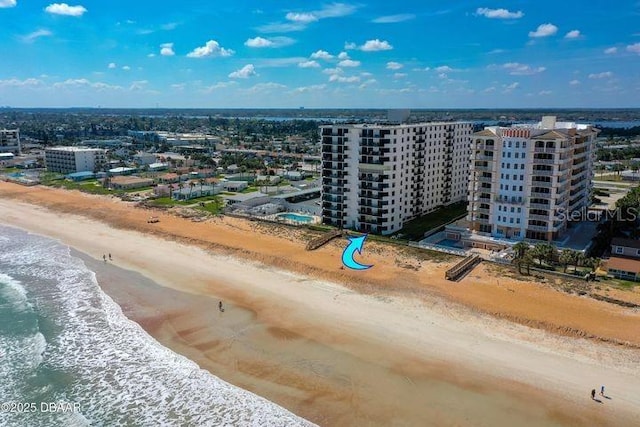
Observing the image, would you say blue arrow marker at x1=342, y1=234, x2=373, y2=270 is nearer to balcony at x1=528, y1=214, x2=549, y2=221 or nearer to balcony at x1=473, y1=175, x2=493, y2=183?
balcony at x1=473, y1=175, x2=493, y2=183

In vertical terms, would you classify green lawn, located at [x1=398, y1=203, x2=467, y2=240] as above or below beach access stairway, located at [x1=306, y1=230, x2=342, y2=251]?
above

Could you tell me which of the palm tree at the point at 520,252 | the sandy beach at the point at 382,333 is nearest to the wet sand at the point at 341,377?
the sandy beach at the point at 382,333

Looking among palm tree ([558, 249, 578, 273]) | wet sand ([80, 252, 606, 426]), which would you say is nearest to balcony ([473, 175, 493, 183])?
palm tree ([558, 249, 578, 273])

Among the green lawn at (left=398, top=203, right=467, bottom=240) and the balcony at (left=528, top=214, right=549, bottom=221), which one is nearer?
the balcony at (left=528, top=214, right=549, bottom=221)

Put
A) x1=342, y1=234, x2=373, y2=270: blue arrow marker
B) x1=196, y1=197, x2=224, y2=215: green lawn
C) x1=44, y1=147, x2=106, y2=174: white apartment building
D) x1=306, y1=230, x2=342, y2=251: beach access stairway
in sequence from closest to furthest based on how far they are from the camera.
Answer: x1=342, y1=234, x2=373, y2=270: blue arrow marker < x1=306, y1=230, x2=342, y2=251: beach access stairway < x1=196, y1=197, x2=224, y2=215: green lawn < x1=44, y1=147, x2=106, y2=174: white apartment building

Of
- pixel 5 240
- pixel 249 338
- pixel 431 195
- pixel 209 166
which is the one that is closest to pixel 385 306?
pixel 249 338

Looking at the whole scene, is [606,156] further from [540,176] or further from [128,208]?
[128,208]
